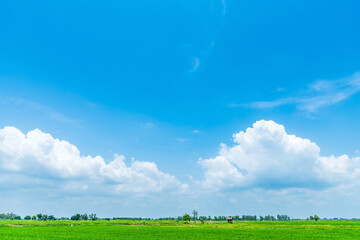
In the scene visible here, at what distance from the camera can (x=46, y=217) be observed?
631 feet

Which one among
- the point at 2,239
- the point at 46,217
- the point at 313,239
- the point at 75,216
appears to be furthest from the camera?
the point at 46,217

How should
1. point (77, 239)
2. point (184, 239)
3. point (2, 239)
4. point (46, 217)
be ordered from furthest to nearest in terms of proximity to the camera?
point (46, 217) < point (184, 239) < point (77, 239) < point (2, 239)

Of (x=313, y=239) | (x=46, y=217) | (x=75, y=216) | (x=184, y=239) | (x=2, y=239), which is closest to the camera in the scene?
(x=2, y=239)

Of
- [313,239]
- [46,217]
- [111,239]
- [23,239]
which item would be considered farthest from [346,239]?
[46,217]

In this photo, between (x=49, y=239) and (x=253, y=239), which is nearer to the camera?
(x=49, y=239)

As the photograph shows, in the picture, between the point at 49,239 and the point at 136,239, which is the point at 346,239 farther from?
the point at 49,239

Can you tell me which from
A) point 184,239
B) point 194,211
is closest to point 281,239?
point 184,239

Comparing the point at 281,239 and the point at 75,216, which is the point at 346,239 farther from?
the point at 75,216

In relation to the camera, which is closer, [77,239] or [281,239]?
[77,239]

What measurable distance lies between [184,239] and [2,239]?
26856 millimetres

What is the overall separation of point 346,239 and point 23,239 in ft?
171

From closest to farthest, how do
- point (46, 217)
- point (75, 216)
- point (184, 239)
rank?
point (184, 239), point (75, 216), point (46, 217)

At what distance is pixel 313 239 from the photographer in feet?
137

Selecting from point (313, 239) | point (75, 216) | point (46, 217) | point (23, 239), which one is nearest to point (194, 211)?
point (75, 216)
